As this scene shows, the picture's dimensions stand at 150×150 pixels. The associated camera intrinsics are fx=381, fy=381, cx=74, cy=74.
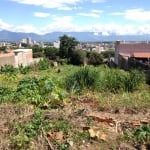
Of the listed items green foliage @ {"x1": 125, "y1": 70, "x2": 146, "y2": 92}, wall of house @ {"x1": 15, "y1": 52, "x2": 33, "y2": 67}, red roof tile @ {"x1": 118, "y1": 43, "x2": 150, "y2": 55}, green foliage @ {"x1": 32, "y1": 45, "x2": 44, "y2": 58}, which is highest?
green foliage @ {"x1": 125, "y1": 70, "x2": 146, "y2": 92}

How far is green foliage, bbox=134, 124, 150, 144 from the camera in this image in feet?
17.1

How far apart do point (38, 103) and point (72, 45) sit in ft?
151

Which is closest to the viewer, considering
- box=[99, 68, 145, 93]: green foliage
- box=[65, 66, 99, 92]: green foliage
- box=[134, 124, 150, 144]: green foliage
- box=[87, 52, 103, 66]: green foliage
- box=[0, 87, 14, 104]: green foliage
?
box=[134, 124, 150, 144]: green foliage

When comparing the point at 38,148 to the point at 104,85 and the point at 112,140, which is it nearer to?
the point at 112,140

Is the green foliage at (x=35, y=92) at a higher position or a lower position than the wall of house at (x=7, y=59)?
higher

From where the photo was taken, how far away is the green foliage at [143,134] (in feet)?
17.1

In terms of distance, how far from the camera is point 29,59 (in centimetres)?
4462

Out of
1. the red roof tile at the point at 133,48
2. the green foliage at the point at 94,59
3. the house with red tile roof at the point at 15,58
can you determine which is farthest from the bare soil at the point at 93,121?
the red roof tile at the point at 133,48

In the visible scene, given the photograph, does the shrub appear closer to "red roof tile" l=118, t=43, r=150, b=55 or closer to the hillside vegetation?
the hillside vegetation

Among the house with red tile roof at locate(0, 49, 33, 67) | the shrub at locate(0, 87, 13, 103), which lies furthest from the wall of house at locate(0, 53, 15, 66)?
the shrub at locate(0, 87, 13, 103)

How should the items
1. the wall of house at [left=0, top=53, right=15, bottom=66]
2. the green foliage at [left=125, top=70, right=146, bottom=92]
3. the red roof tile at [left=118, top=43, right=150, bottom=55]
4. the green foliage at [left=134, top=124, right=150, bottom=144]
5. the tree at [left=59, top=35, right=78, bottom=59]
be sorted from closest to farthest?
the green foliage at [left=134, top=124, right=150, bottom=144] < the green foliage at [left=125, top=70, right=146, bottom=92] < the wall of house at [left=0, top=53, right=15, bottom=66] < the red roof tile at [left=118, top=43, right=150, bottom=55] < the tree at [left=59, top=35, right=78, bottom=59]

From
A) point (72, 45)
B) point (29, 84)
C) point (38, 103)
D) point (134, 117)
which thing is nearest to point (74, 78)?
point (29, 84)

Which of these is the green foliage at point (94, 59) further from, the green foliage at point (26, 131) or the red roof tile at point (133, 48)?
the green foliage at point (26, 131)

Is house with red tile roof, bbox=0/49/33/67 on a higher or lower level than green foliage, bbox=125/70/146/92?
lower
